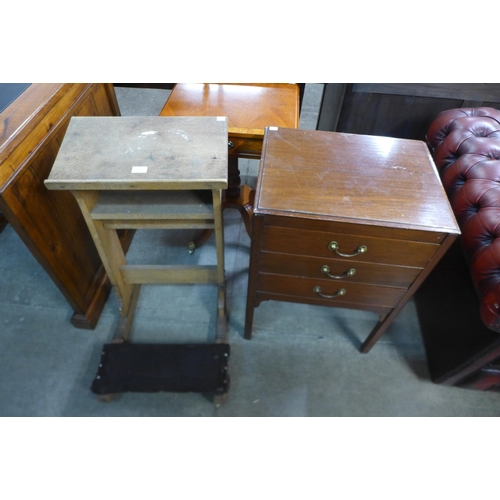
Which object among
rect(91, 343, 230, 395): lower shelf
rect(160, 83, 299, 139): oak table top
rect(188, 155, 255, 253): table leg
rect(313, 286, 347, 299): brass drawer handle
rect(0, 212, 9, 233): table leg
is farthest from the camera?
rect(0, 212, 9, 233): table leg

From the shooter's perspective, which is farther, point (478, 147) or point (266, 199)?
point (478, 147)

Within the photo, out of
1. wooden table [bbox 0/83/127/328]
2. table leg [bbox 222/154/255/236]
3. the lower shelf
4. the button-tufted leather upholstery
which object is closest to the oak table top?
table leg [bbox 222/154/255/236]

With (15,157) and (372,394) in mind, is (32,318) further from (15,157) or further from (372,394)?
(372,394)

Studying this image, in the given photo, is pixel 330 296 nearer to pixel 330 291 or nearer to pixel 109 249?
pixel 330 291

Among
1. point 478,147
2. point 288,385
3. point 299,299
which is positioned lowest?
point 288,385

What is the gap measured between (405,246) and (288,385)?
0.74 m

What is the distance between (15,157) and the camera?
91 centimetres

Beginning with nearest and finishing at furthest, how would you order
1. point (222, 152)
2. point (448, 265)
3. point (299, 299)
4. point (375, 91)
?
point (222, 152), point (299, 299), point (448, 265), point (375, 91)

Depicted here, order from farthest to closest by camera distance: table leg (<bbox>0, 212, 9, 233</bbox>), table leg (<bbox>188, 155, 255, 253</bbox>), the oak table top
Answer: table leg (<bbox>0, 212, 9, 233</bbox>)
table leg (<bbox>188, 155, 255, 253</bbox>)
the oak table top

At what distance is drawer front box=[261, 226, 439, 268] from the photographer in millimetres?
849

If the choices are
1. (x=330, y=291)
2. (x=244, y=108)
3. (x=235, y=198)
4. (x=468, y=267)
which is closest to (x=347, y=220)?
(x=330, y=291)

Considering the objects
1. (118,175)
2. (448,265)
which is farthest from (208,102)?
(448,265)

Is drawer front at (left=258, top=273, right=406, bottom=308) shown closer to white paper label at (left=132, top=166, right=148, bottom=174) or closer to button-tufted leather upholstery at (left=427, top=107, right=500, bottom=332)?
button-tufted leather upholstery at (left=427, top=107, right=500, bottom=332)

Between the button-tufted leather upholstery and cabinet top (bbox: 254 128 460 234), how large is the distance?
217mm
